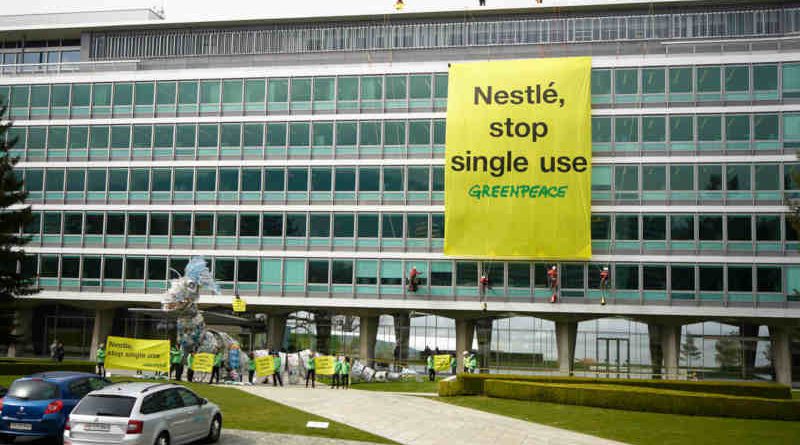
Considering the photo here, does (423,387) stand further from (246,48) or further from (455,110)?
(246,48)

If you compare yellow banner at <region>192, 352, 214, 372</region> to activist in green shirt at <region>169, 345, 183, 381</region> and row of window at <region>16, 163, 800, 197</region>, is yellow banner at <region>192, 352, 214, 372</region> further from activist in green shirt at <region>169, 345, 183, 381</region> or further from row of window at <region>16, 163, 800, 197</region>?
row of window at <region>16, 163, 800, 197</region>

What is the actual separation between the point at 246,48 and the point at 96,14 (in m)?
Answer: 12.5

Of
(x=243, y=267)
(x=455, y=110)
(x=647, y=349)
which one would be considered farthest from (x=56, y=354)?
(x=647, y=349)

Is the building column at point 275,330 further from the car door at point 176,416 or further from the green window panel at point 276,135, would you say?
the car door at point 176,416

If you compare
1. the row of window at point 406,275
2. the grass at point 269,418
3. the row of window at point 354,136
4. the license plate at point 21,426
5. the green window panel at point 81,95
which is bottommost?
the grass at point 269,418

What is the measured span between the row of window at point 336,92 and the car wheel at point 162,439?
36675 mm

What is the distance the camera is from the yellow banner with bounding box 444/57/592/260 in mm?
50969

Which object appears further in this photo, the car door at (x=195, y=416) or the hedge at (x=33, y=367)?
the hedge at (x=33, y=367)

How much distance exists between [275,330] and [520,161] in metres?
18.7

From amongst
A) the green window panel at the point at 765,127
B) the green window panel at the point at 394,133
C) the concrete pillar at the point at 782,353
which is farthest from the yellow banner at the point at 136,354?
the green window panel at the point at 765,127

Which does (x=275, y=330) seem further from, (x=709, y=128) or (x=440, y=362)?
(x=709, y=128)

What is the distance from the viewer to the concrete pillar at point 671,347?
51.5 metres

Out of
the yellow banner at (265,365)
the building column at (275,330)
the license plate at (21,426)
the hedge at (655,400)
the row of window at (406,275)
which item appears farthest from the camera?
the building column at (275,330)

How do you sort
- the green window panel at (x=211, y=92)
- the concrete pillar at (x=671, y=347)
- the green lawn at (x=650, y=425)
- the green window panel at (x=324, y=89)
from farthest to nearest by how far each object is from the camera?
the green window panel at (x=211, y=92) < the green window panel at (x=324, y=89) < the concrete pillar at (x=671, y=347) < the green lawn at (x=650, y=425)
